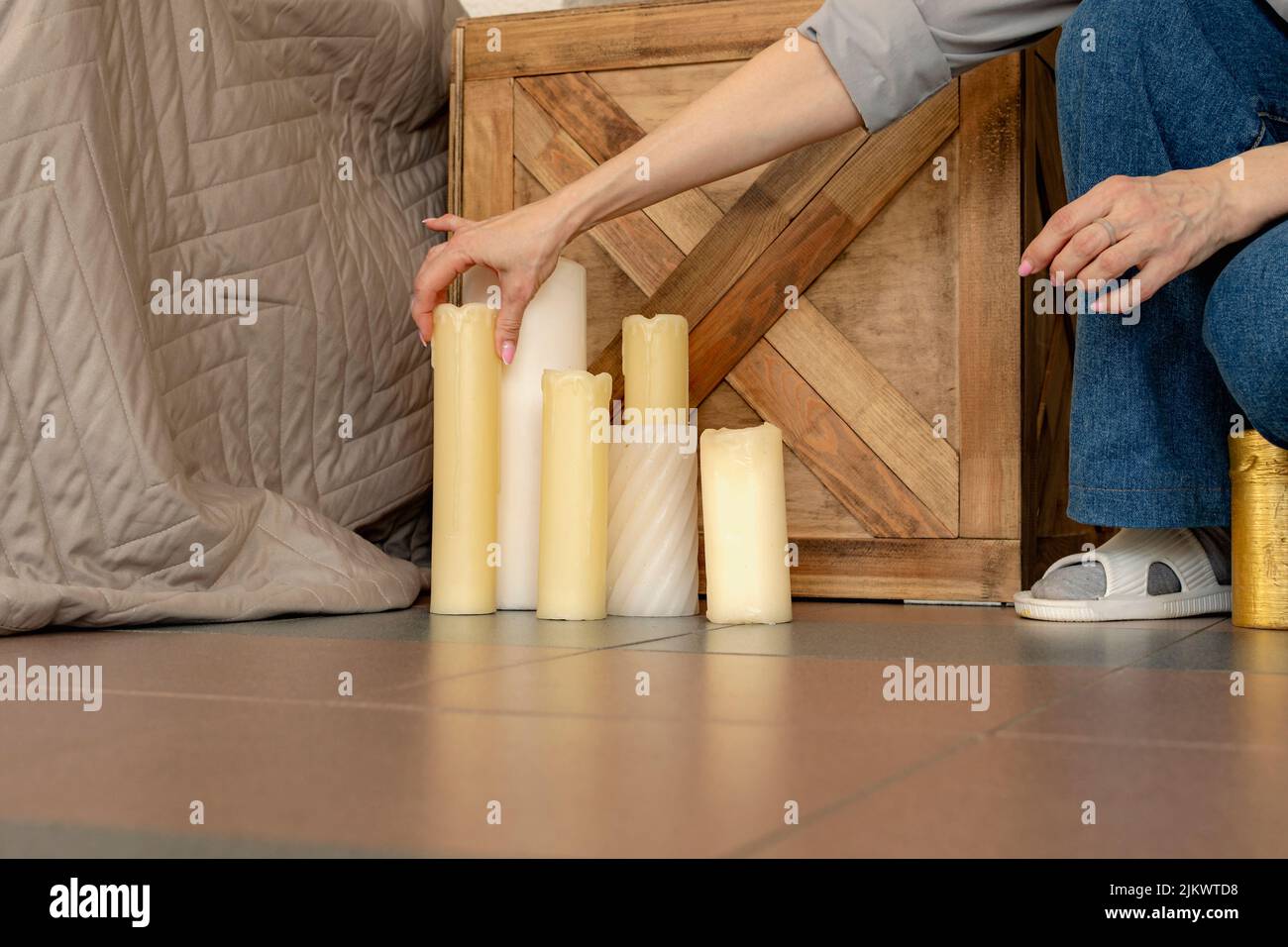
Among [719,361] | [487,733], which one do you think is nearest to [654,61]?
[719,361]

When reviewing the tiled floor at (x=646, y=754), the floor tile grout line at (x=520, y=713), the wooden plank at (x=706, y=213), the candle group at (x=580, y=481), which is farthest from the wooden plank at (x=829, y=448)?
the floor tile grout line at (x=520, y=713)

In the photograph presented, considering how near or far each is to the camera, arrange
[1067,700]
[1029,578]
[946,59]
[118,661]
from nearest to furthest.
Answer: [1067,700], [118,661], [946,59], [1029,578]

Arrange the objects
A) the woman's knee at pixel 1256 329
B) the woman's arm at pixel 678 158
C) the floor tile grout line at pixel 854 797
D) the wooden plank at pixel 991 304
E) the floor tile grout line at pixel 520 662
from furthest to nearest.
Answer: the wooden plank at pixel 991 304, the woman's arm at pixel 678 158, the woman's knee at pixel 1256 329, the floor tile grout line at pixel 520 662, the floor tile grout line at pixel 854 797

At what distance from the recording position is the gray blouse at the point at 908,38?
1.28 meters

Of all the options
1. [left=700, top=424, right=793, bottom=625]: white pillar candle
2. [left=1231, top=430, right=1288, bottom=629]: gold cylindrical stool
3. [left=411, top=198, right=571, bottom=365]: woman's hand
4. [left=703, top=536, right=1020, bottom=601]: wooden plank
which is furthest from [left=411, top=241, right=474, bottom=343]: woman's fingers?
[left=1231, top=430, right=1288, bottom=629]: gold cylindrical stool

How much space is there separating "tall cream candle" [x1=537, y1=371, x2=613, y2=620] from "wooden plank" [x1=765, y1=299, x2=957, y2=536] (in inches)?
14.0

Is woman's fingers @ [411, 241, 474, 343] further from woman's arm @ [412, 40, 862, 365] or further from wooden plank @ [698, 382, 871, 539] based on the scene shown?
wooden plank @ [698, 382, 871, 539]

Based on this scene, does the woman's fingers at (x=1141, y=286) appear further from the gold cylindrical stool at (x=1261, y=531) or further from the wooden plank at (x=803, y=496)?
the wooden plank at (x=803, y=496)

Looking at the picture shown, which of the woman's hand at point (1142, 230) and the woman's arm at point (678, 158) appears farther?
the woman's arm at point (678, 158)

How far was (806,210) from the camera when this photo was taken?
158 cm

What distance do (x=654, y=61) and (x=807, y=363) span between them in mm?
428

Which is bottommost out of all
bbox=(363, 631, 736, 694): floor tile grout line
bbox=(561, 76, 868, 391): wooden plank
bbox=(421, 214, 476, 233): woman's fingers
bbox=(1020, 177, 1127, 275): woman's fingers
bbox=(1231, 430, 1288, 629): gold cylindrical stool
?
bbox=(363, 631, 736, 694): floor tile grout line

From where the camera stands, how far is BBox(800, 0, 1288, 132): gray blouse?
4.21 feet
